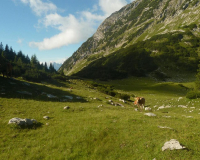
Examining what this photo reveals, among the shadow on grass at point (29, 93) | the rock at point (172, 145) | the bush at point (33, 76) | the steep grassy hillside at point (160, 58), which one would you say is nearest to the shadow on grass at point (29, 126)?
the rock at point (172, 145)

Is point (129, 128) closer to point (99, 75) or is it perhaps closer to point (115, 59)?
point (99, 75)

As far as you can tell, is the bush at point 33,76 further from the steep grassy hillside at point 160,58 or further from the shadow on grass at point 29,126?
the steep grassy hillside at point 160,58

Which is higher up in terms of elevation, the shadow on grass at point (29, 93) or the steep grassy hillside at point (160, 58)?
the steep grassy hillside at point (160, 58)

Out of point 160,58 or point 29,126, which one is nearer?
point 29,126

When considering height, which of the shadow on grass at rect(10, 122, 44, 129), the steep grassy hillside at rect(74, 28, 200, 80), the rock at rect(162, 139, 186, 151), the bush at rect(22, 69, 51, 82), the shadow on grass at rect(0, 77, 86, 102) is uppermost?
the steep grassy hillside at rect(74, 28, 200, 80)

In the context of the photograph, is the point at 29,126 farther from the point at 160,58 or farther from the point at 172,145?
the point at 160,58

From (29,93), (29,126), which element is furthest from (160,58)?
(29,126)

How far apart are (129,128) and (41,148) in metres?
7.74

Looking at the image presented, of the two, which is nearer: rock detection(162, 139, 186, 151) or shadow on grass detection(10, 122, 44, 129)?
rock detection(162, 139, 186, 151)

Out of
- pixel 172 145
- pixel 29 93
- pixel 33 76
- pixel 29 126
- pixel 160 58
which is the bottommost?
pixel 29 126

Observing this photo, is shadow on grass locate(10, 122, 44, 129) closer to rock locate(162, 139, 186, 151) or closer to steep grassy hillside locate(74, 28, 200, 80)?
rock locate(162, 139, 186, 151)


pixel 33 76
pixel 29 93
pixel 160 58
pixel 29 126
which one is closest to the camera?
pixel 29 126

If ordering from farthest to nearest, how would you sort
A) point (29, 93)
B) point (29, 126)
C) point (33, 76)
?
point (33, 76) → point (29, 93) → point (29, 126)

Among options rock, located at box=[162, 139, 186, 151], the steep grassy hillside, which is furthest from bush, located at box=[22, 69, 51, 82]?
the steep grassy hillside
